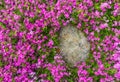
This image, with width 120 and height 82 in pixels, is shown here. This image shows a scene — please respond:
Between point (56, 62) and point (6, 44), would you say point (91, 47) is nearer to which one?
point (56, 62)

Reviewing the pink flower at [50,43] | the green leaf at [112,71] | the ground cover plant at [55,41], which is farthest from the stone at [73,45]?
the green leaf at [112,71]

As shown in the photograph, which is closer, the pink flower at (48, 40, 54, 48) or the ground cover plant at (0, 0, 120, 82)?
the ground cover plant at (0, 0, 120, 82)

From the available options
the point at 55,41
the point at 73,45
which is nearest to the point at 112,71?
the point at 73,45

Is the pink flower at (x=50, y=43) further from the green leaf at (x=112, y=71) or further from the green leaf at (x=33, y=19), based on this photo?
the green leaf at (x=112, y=71)

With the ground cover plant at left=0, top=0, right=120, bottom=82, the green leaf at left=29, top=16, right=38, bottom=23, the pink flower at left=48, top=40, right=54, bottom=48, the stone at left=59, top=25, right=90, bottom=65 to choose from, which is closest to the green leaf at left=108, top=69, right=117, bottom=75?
the ground cover plant at left=0, top=0, right=120, bottom=82

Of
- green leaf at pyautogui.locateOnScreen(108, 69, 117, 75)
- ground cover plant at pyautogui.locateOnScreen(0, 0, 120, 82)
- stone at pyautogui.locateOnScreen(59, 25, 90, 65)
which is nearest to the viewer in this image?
green leaf at pyautogui.locateOnScreen(108, 69, 117, 75)

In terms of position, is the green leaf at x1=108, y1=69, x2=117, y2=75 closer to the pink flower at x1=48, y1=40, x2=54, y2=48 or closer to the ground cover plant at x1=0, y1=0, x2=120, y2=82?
the ground cover plant at x1=0, y1=0, x2=120, y2=82
